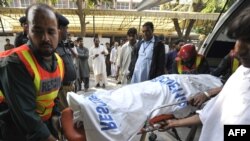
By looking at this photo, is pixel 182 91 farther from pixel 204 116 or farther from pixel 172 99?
pixel 204 116

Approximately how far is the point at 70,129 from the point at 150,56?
259cm

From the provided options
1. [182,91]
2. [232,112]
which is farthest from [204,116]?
[182,91]

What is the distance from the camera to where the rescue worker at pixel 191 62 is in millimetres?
3994

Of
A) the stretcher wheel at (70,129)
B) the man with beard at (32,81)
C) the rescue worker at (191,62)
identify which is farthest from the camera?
the rescue worker at (191,62)

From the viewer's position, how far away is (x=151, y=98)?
270 cm

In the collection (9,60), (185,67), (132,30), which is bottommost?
(185,67)

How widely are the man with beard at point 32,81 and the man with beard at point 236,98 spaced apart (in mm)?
872

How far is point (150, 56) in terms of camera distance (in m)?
4.37

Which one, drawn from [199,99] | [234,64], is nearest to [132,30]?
[234,64]

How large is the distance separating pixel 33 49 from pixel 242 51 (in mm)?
1113

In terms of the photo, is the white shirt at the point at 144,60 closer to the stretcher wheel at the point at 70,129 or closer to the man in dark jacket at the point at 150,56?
the man in dark jacket at the point at 150,56

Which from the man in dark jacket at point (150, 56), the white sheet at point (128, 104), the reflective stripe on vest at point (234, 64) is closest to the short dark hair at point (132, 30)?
the man in dark jacket at point (150, 56)

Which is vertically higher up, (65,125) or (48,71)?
(48,71)

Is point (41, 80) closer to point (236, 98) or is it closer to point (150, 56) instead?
point (236, 98)
